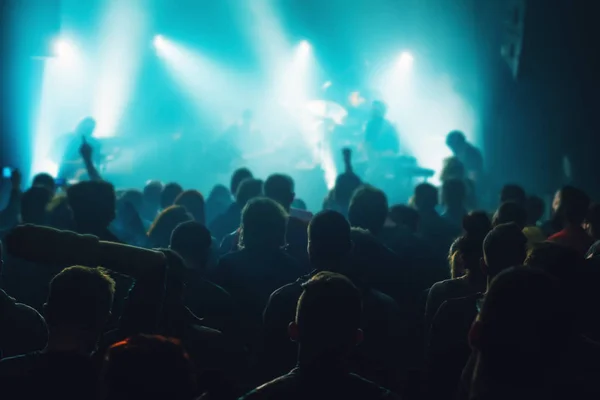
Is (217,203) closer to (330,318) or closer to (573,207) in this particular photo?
(573,207)

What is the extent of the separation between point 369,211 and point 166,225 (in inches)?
68.2

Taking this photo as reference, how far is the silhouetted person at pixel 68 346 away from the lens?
1.89m

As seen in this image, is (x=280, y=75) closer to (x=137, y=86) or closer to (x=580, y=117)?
(x=137, y=86)

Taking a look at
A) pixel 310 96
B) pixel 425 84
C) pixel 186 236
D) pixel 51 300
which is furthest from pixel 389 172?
pixel 51 300

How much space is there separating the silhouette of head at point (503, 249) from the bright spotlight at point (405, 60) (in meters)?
14.2

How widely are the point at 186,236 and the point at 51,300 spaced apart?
1305mm

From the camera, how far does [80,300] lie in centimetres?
218

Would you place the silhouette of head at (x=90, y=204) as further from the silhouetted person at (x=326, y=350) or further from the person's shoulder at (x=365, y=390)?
the person's shoulder at (x=365, y=390)

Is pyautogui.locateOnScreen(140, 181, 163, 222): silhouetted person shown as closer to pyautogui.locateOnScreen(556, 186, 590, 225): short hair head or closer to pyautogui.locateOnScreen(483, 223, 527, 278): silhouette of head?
pyautogui.locateOnScreen(556, 186, 590, 225): short hair head

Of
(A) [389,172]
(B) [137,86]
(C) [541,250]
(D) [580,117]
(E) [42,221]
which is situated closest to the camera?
(C) [541,250]

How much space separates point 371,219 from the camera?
4348 mm

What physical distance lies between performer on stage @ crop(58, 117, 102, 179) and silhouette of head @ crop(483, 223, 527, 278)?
1053 cm

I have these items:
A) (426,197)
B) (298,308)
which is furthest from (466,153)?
(298,308)

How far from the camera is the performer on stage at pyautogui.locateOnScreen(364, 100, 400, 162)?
14.1 m
